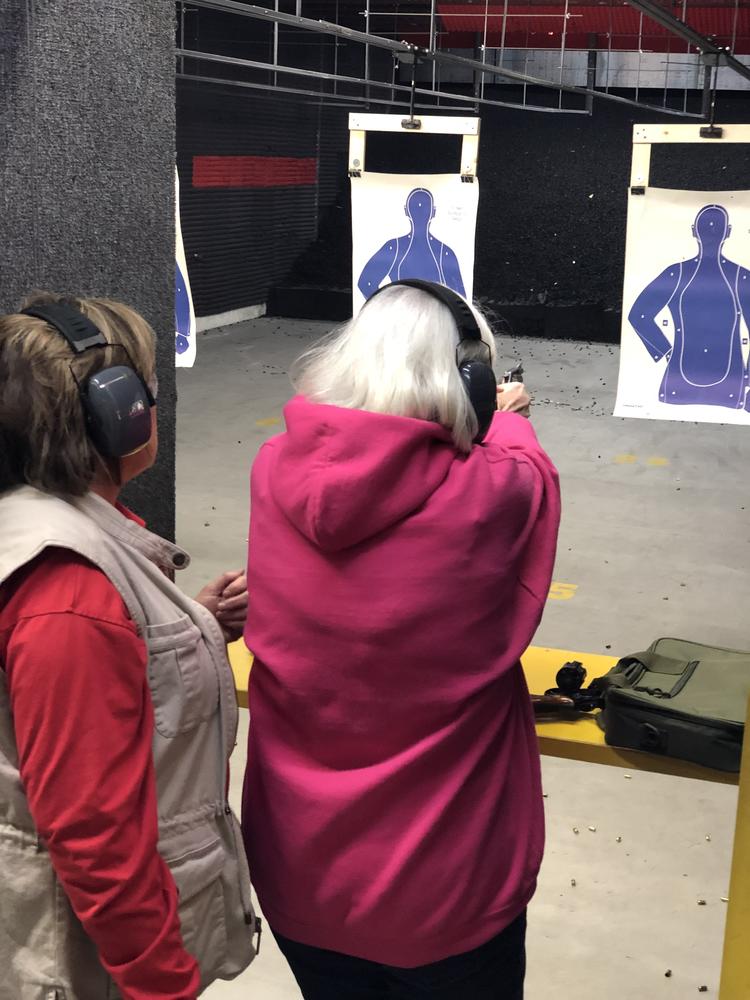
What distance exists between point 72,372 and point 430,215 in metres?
4.44

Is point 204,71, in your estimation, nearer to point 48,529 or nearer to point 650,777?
point 650,777

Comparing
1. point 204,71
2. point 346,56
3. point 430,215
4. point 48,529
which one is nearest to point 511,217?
point 346,56

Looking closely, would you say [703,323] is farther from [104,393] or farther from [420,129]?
[104,393]

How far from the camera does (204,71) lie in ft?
29.8

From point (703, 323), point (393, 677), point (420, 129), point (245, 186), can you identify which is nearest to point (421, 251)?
point (420, 129)

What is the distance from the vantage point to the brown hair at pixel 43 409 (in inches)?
39.5

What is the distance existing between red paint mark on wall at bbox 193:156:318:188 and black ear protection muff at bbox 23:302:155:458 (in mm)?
8580

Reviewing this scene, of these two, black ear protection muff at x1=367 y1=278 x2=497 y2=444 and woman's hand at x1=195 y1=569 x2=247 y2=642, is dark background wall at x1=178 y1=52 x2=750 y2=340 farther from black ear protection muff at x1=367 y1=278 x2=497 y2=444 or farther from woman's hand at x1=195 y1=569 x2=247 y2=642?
black ear protection muff at x1=367 y1=278 x2=497 y2=444

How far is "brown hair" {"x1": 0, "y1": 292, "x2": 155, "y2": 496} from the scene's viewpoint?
1.00 meters

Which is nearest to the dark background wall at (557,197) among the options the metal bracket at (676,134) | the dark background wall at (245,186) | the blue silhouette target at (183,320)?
the dark background wall at (245,186)

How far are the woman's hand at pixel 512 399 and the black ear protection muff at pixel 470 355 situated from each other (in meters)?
0.32

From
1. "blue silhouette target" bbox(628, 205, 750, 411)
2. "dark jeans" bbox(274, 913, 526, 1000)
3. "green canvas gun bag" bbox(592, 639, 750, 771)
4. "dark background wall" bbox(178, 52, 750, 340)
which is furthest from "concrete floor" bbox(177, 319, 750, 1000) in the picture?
"dark background wall" bbox(178, 52, 750, 340)

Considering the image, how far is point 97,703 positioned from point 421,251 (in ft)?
14.8

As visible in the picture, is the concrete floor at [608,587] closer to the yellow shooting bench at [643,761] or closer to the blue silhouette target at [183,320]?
the yellow shooting bench at [643,761]
